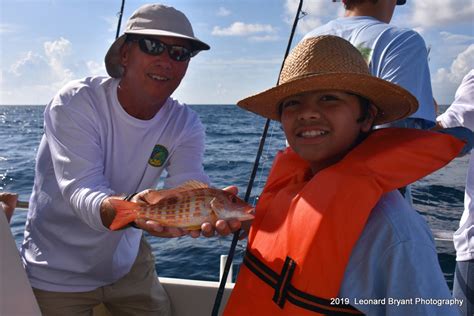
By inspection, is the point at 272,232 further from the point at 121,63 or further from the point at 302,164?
the point at 121,63

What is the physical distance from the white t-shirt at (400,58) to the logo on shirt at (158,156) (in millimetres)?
1362

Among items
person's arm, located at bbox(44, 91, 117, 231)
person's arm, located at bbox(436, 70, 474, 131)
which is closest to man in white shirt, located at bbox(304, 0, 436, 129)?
person's arm, located at bbox(436, 70, 474, 131)

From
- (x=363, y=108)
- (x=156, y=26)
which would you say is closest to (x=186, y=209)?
(x=363, y=108)

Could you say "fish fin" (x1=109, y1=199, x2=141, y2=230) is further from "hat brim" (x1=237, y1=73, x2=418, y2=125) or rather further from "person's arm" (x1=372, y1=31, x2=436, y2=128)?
"person's arm" (x1=372, y1=31, x2=436, y2=128)

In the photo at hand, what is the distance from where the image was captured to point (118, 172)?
283 cm

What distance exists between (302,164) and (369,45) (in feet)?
2.45

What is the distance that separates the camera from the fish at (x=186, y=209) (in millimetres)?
2215

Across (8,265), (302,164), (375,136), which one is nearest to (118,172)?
(8,265)

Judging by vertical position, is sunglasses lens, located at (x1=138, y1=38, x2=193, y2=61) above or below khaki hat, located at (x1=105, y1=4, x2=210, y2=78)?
below

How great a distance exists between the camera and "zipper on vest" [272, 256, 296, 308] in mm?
1803

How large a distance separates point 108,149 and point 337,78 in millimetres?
1562

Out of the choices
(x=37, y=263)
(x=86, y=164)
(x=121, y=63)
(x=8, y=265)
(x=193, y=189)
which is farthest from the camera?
(x=121, y=63)

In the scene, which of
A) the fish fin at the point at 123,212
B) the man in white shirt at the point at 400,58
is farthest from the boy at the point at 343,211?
the fish fin at the point at 123,212

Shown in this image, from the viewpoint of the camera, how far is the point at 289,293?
1791mm
